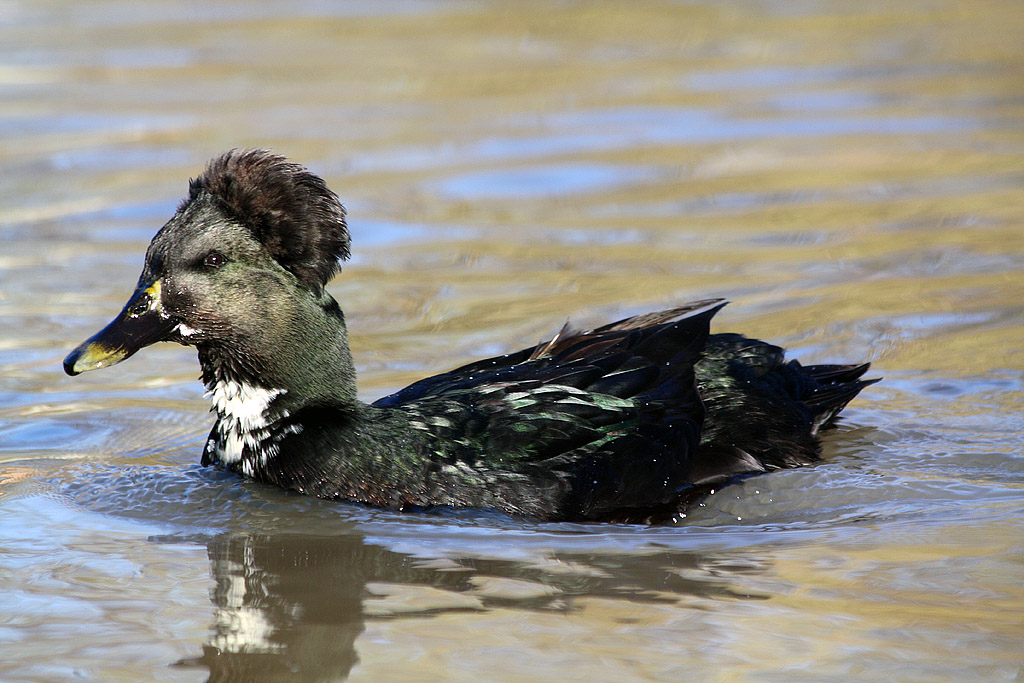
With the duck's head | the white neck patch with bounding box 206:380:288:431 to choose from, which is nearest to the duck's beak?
the duck's head

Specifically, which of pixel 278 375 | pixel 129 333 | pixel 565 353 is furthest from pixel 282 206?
pixel 565 353

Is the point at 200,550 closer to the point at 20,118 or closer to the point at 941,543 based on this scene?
the point at 941,543

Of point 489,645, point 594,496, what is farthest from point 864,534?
point 489,645

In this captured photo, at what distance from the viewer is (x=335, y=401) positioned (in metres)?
6.17

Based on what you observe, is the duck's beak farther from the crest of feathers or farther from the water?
the water

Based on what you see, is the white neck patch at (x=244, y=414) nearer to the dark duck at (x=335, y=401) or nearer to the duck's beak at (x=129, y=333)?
the dark duck at (x=335, y=401)

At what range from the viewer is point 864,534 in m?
5.84

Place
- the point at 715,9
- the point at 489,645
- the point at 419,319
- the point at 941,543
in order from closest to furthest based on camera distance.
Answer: the point at 489,645 < the point at 941,543 < the point at 419,319 < the point at 715,9

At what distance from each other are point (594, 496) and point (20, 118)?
9.82 meters

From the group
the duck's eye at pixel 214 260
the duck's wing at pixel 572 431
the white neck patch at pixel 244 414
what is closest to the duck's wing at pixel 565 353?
the duck's wing at pixel 572 431

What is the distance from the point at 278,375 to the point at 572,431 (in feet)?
4.10

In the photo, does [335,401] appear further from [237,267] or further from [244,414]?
[237,267]

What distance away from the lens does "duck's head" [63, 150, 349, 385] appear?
19.5 feet

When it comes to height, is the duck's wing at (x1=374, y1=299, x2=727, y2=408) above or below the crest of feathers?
below
